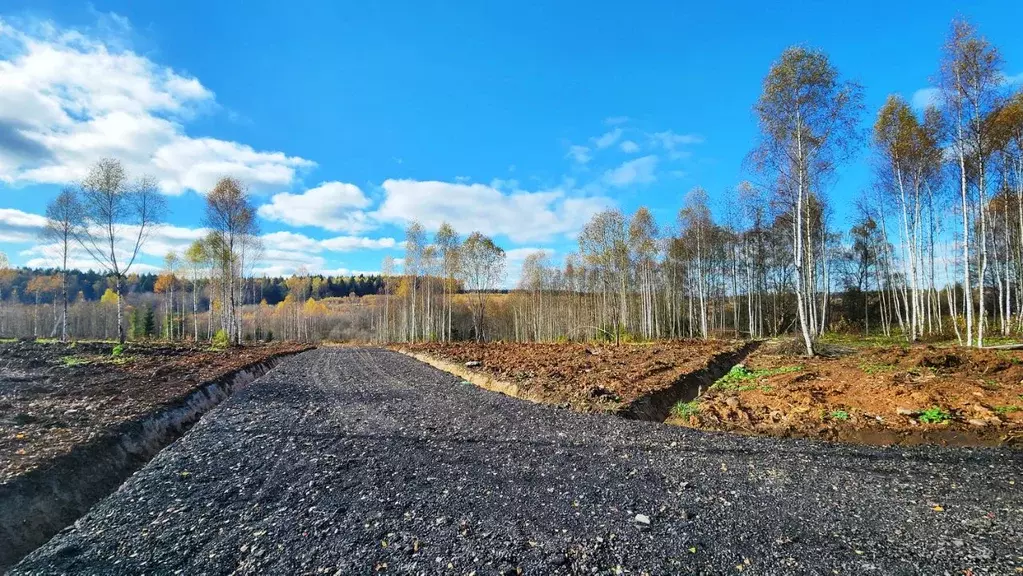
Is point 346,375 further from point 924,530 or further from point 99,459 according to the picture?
point 924,530

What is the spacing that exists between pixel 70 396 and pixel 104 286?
121m

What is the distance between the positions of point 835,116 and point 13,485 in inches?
827

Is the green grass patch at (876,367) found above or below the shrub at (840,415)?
above

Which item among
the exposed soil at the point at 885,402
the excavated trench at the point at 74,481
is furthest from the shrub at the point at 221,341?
the exposed soil at the point at 885,402

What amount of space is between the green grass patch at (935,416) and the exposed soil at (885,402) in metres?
0.01

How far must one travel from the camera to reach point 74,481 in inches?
211

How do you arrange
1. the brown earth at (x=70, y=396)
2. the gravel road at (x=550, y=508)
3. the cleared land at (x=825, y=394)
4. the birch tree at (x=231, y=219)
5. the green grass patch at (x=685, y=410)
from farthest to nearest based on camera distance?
the birch tree at (x=231, y=219)
the green grass patch at (x=685, y=410)
the cleared land at (x=825, y=394)
the brown earth at (x=70, y=396)
the gravel road at (x=550, y=508)

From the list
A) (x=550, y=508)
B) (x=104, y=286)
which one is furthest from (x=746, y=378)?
(x=104, y=286)

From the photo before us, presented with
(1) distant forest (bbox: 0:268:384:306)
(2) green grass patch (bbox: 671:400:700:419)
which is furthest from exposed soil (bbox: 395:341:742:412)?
(1) distant forest (bbox: 0:268:384:306)

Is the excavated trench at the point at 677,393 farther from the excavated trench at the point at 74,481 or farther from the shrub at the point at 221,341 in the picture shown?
the shrub at the point at 221,341

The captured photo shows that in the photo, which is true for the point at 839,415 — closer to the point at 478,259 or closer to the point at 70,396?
the point at 70,396

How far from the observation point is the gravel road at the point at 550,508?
346 centimetres

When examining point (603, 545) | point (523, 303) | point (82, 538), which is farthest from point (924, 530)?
point (523, 303)

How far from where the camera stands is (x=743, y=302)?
4381 centimetres
